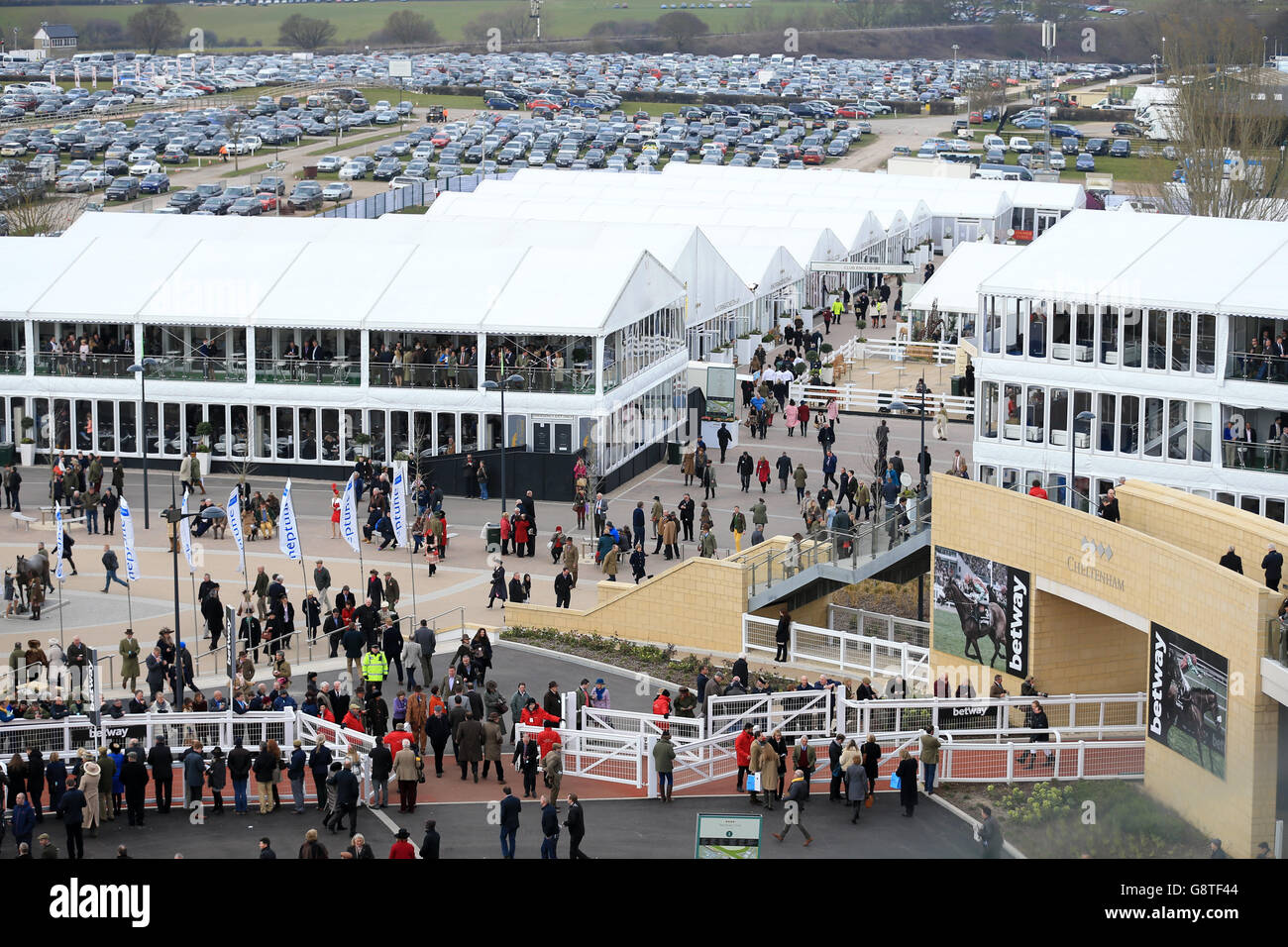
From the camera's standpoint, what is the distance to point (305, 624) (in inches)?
1491

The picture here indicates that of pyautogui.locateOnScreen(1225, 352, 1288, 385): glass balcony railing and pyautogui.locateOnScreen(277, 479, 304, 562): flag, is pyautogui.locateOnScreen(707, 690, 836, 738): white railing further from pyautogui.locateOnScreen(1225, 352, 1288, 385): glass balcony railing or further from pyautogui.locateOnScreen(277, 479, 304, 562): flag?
pyautogui.locateOnScreen(1225, 352, 1288, 385): glass balcony railing

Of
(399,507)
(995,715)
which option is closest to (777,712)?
(995,715)

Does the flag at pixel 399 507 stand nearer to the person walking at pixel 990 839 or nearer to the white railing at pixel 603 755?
the white railing at pixel 603 755

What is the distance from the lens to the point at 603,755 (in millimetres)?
28484

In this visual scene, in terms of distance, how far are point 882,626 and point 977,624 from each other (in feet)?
12.3

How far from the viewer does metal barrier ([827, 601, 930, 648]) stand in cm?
3600

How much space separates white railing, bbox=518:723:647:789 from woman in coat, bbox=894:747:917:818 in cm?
375

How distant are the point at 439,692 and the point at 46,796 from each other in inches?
259

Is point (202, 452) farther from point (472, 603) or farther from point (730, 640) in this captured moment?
point (730, 640)

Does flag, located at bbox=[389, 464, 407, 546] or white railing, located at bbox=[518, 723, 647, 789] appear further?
flag, located at bbox=[389, 464, 407, 546]

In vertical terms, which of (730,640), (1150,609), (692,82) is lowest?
(730,640)

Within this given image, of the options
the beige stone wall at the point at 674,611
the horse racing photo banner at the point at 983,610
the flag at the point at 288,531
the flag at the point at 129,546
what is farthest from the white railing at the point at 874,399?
the flag at the point at 129,546

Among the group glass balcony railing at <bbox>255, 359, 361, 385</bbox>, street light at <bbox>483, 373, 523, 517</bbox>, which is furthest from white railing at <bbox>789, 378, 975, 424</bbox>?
glass balcony railing at <bbox>255, 359, 361, 385</bbox>
